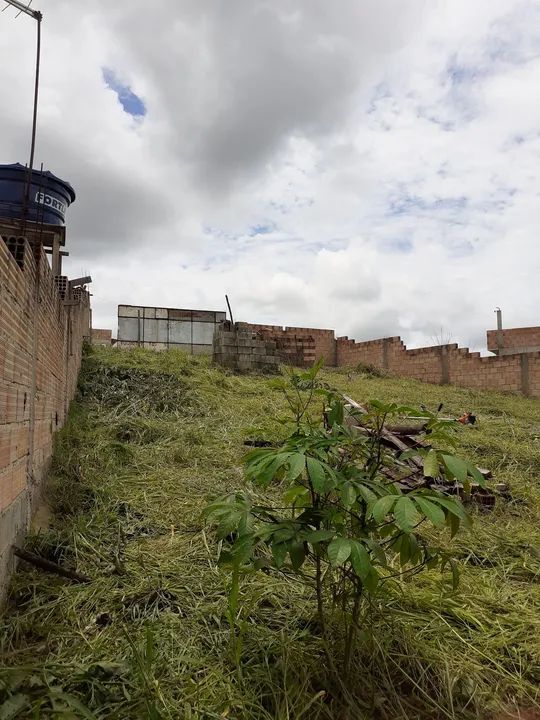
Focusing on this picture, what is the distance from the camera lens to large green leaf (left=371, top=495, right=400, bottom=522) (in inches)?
55.8

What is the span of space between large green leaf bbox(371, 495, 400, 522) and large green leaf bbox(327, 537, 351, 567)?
0.42 ft

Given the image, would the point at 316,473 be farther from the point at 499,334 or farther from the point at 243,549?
the point at 499,334

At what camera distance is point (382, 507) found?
1438 millimetres

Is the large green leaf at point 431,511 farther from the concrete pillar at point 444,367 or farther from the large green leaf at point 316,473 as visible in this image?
the concrete pillar at point 444,367

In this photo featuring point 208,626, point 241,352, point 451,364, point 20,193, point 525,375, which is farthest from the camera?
point 451,364

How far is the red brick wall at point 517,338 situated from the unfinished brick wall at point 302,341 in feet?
17.0

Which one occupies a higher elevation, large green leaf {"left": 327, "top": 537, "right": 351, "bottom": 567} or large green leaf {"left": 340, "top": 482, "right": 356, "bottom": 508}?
large green leaf {"left": 340, "top": 482, "right": 356, "bottom": 508}

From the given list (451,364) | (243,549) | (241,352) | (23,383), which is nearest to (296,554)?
(243,549)

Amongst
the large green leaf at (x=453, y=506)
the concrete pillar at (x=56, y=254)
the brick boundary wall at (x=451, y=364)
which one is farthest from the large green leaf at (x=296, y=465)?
the brick boundary wall at (x=451, y=364)

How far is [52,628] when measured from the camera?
7.06 ft

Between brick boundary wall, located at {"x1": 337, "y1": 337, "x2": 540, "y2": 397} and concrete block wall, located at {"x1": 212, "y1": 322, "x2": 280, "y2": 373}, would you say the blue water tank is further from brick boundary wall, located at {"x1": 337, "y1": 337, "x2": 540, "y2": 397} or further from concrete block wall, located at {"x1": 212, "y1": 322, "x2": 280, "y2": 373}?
brick boundary wall, located at {"x1": 337, "y1": 337, "x2": 540, "y2": 397}

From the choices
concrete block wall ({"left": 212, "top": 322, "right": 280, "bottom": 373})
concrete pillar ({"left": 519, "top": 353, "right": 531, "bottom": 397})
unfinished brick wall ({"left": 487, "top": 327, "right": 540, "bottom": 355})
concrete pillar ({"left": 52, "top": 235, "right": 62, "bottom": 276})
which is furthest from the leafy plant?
unfinished brick wall ({"left": 487, "top": 327, "right": 540, "bottom": 355})

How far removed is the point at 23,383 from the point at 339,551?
2.08 m

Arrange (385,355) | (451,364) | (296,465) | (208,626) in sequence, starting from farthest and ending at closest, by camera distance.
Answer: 1. (385,355)
2. (451,364)
3. (208,626)
4. (296,465)
